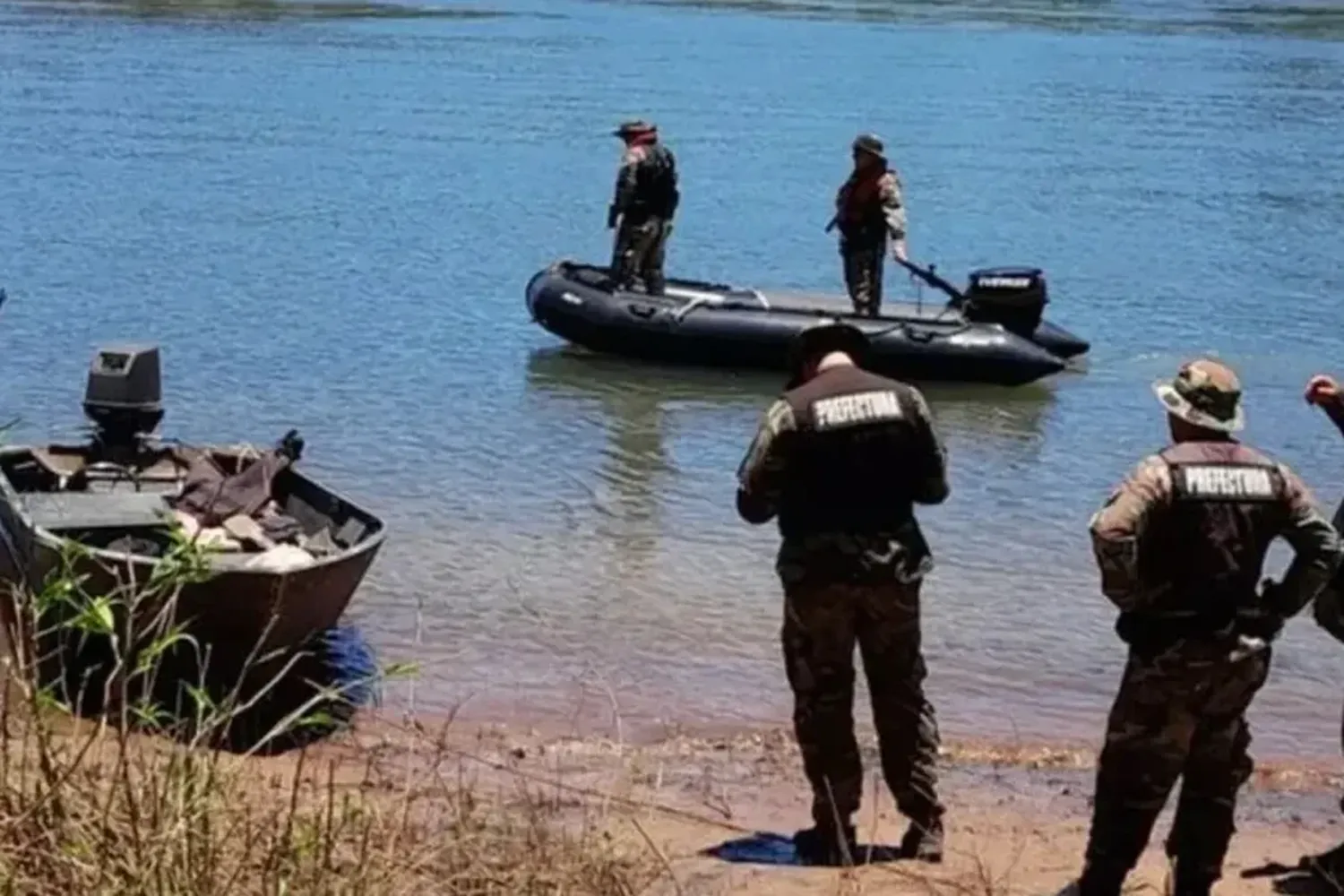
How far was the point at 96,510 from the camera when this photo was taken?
9289mm

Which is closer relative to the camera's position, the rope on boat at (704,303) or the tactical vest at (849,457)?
the tactical vest at (849,457)

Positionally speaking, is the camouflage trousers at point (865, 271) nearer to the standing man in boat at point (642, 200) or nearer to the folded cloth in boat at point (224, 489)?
the standing man in boat at point (642, 200)

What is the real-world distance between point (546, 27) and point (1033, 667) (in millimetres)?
45943

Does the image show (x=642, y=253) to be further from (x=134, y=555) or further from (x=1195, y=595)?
(x=1195, y=595)

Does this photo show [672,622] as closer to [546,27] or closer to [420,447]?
[420,447]

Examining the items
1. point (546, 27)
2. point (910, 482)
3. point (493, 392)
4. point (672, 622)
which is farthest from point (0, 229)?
point (546, 27)

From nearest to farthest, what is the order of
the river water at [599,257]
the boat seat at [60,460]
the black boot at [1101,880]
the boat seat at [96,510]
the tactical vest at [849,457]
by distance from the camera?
the black boot at [1101,880], the tactical vest at [849,457], the boat seat at [96,510], the boat seat at [60,460], the river water at [599,257]

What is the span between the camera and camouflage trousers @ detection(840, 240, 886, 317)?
1639 centimetres

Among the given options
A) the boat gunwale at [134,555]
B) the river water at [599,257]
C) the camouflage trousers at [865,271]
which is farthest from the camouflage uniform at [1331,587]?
the camouflage trousers at [865,271]

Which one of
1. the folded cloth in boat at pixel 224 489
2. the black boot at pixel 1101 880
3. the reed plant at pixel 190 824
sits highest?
the reed plant at pixel 190 824

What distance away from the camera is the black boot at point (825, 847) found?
268 inches

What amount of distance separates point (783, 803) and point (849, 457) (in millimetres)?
2025

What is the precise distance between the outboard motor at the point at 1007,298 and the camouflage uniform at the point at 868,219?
2.79 ft

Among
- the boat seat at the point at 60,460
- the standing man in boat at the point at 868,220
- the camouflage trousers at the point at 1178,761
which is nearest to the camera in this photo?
the camouflage trousers at the point at 1178,761
